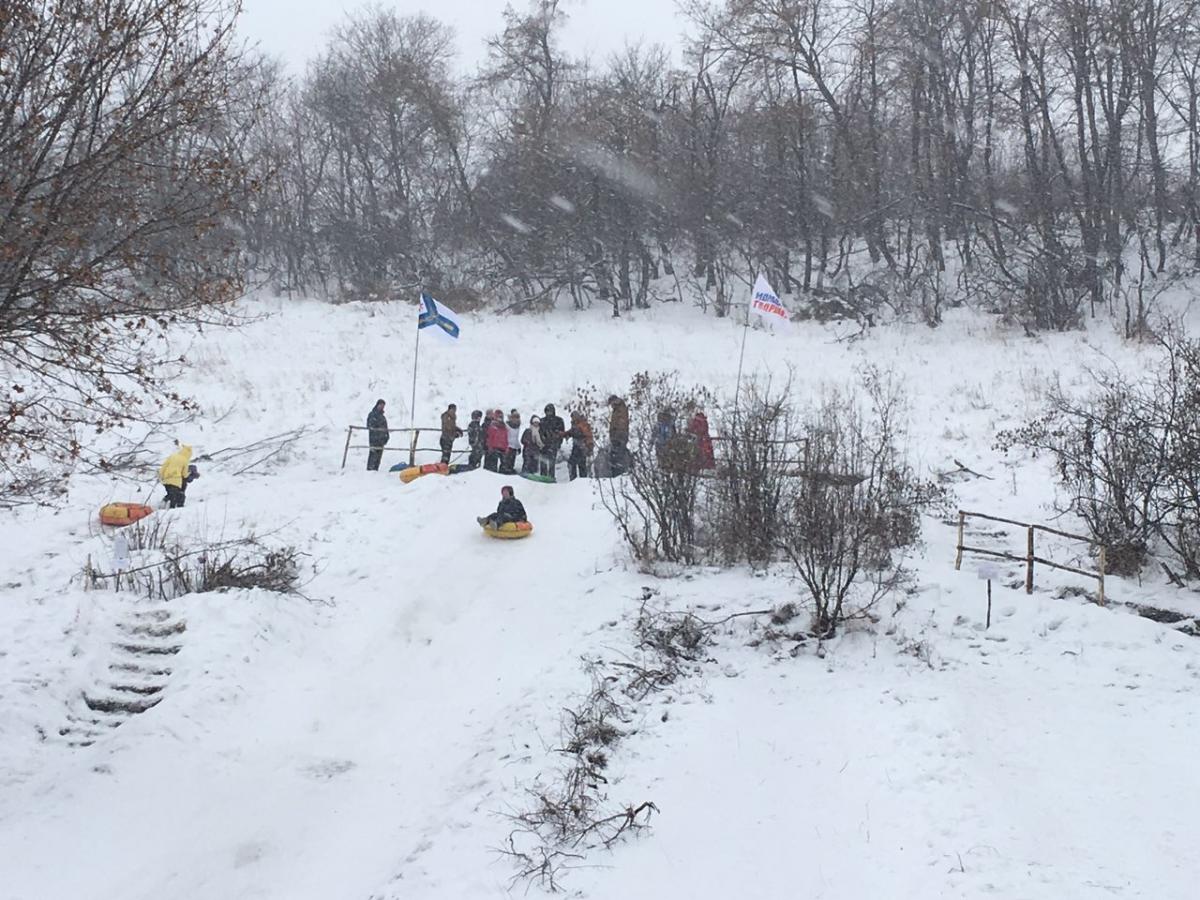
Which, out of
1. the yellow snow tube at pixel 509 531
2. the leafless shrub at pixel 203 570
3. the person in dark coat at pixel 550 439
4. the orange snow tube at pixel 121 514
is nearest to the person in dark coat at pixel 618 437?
the person in dark coat at pixel 550 439

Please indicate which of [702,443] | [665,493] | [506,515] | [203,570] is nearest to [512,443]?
[506,515]

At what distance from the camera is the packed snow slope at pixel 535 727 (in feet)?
22.5

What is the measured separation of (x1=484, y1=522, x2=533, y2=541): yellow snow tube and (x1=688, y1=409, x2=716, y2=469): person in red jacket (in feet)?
10.2

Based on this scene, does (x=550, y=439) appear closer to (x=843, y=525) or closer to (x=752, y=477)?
(x=752, y=477)

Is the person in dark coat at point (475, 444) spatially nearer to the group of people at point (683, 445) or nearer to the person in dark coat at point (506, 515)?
the person in dark coat at point (506, 515)

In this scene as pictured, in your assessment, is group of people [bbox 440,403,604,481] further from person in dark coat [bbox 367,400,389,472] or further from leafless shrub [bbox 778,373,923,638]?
leafless shrub [bbox 778,373,923,638]

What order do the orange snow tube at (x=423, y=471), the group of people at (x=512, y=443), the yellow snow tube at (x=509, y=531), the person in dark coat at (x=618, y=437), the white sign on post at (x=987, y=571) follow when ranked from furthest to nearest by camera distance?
the group of people at (x=512, y=443) < the orange snow tube at (x=423, y=471) < the person in dark coat at (x=618, y=437) < the yellow snow tube at (x=509, y=531) < the white sign on post at (x=987, y=571)

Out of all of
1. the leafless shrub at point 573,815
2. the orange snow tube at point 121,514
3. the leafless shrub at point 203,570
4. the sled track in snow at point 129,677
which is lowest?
the leafless shrub at point 573,815

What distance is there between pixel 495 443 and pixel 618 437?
3.39 metres

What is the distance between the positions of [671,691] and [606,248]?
26.3m

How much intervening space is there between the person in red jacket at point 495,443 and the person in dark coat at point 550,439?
76 cm

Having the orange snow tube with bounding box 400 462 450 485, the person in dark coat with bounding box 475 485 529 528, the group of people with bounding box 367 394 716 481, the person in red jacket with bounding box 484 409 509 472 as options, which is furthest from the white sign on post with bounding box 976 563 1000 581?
the person in red jacket with bounding box 484 409 509 472

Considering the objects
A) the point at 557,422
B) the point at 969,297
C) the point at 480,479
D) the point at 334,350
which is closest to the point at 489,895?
the point at 480,479

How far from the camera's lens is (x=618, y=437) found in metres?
16.0
